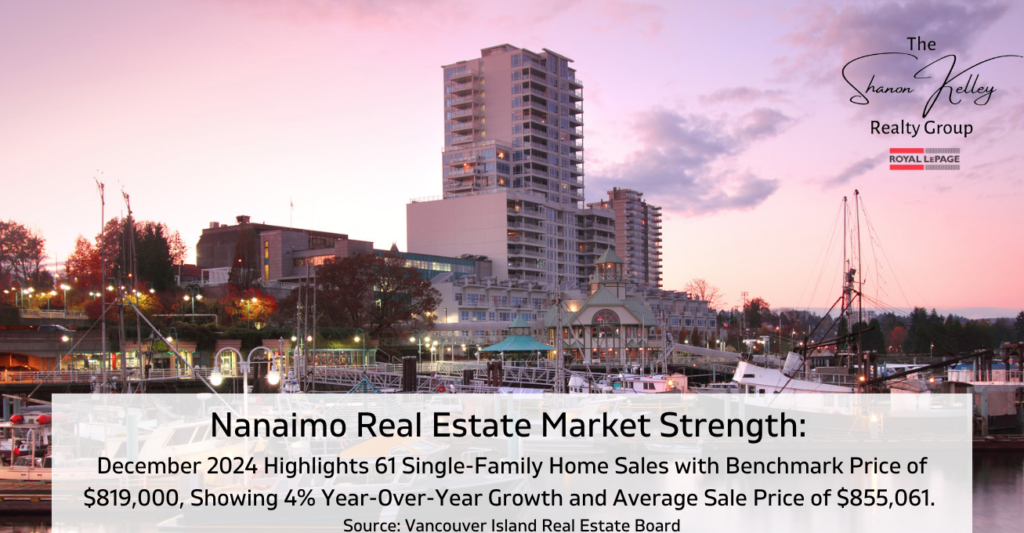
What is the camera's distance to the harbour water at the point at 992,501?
1153 inches

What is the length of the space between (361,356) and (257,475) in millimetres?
57150

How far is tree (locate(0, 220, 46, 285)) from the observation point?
113438 millimetres

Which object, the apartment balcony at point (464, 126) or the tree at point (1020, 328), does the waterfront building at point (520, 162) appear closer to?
the apartment balcony at point (464, 126)

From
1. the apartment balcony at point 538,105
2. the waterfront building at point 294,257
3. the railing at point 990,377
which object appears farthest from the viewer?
the apartment balcony at point 538,105

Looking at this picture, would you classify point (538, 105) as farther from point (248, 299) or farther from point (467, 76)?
point (248, 299)

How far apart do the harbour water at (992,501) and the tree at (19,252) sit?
314ft

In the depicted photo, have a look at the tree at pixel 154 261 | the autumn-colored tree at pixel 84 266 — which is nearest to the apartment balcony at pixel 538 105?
the tree at pixel 154 261

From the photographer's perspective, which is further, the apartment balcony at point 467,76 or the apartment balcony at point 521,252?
the apartment balcony at point 467,76

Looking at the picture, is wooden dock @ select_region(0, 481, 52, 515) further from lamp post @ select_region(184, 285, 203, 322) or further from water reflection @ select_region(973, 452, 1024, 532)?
lamp post @ select_region(184, 285, 203, 322)

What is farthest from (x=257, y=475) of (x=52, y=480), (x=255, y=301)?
(x=255, y=301)

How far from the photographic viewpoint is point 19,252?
377 ft

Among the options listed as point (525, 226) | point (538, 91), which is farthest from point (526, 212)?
point (538, 91)

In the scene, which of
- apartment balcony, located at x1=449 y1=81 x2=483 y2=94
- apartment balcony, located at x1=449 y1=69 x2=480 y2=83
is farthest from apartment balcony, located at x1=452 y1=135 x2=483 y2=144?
apartment balcony, located at x1=449 y1=69 x2=480 y2=83

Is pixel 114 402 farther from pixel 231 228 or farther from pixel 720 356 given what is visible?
pixel 231 228
